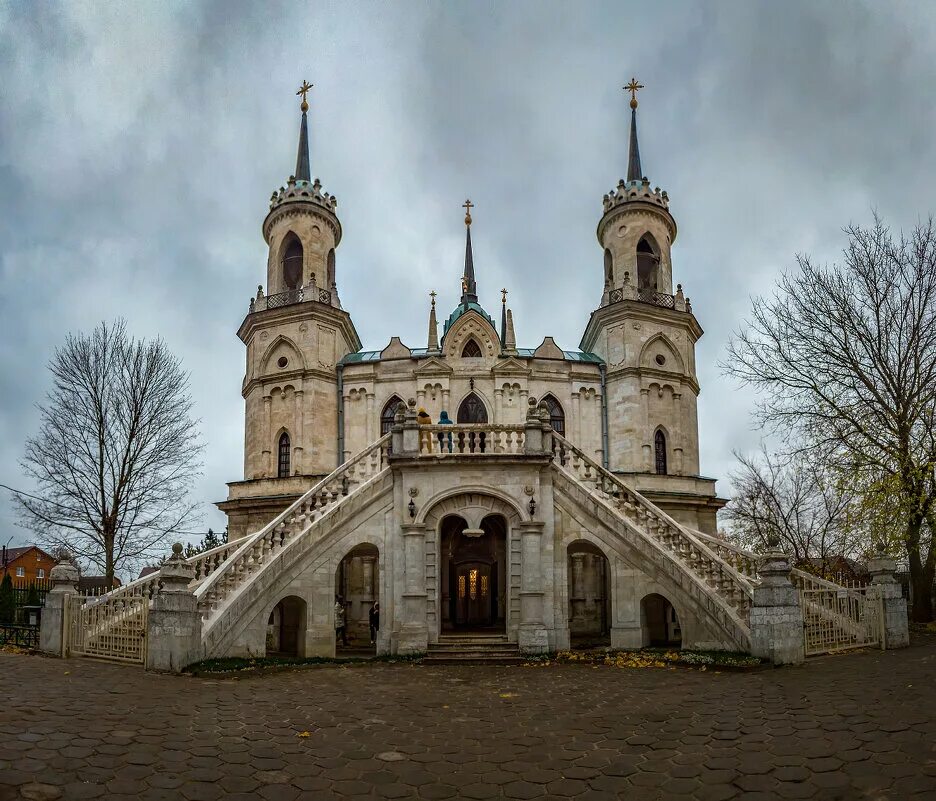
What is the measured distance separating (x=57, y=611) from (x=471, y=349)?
17.2 m

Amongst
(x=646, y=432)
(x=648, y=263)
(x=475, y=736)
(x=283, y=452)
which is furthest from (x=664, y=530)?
(x=648, y=263)

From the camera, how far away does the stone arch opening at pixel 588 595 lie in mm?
25000

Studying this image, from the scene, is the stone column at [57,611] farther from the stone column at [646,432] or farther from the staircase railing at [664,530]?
the stone column at [646,432]

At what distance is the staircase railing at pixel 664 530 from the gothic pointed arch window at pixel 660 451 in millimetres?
9411

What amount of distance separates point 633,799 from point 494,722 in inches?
143

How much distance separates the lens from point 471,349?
1147 inches

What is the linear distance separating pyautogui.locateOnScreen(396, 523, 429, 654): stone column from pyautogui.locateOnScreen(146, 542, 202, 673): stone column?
16.1 feet

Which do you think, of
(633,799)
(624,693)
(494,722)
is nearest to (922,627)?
(624,693)

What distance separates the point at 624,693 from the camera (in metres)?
12.2

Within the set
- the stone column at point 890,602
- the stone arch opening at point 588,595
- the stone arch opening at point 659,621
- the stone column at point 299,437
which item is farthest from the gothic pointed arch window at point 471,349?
the stone column at point 890,602

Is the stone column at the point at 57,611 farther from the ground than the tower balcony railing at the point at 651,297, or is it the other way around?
the tower balcony railing at the point at 651,297

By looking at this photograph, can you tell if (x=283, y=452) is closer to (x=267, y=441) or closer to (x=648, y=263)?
(x=267, y=441)

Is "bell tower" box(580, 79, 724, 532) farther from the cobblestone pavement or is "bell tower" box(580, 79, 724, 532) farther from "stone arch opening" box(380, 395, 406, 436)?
the cobblestone pavement

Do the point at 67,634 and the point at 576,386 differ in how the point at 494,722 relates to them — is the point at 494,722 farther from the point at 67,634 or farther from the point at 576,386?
the point at 576,386
